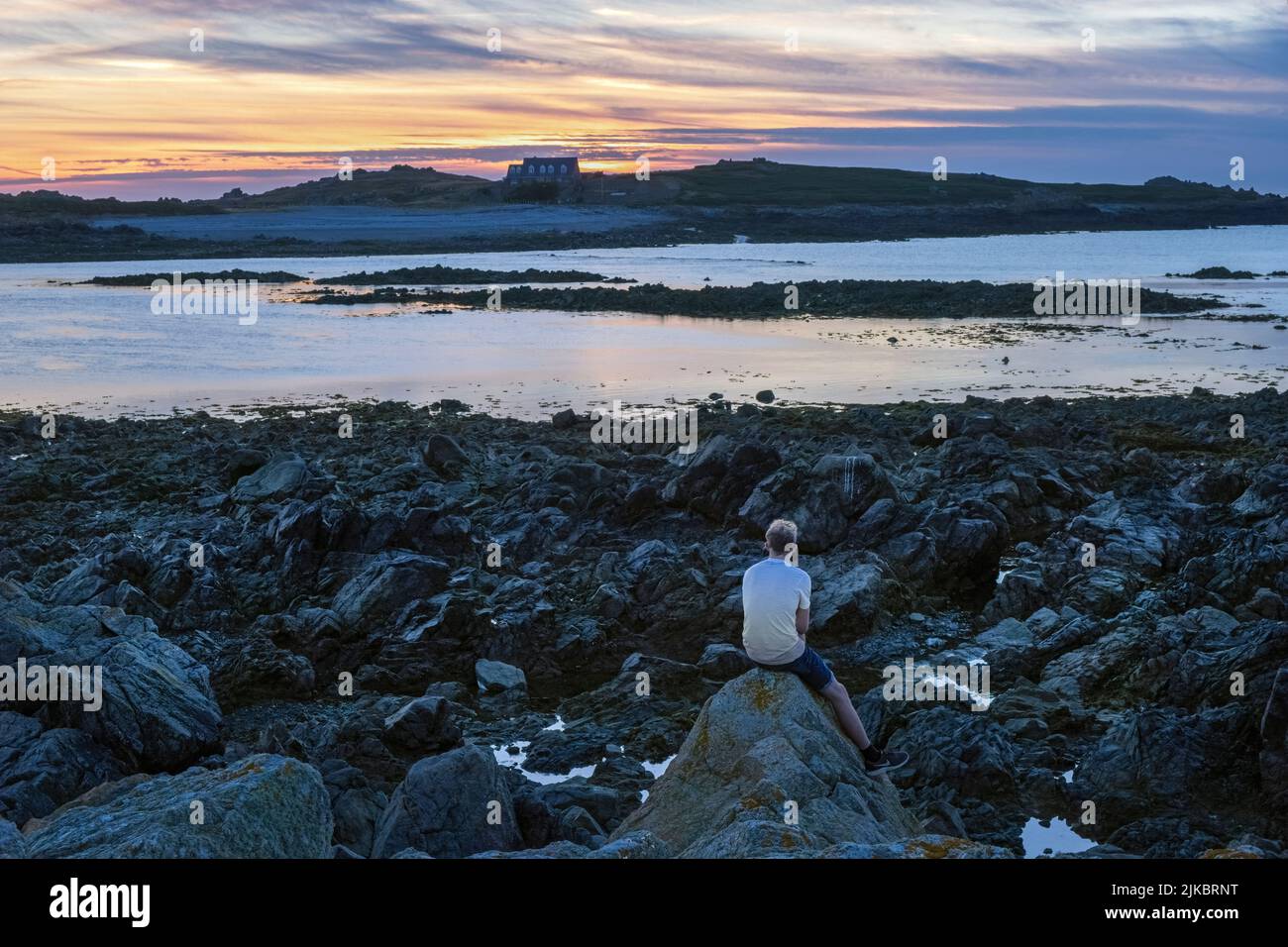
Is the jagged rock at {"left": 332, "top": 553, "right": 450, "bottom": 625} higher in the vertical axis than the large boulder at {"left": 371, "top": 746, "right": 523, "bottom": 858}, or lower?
higher

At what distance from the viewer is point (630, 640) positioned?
14.4 metres

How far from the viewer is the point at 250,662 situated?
13367 millimetres

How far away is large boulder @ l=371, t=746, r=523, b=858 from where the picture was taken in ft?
28.4

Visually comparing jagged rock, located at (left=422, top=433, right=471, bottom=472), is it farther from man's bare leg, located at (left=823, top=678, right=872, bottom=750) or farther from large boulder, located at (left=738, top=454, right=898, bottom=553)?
man's bare leg, located at (left=823, top=678, right=872, bottom=750)

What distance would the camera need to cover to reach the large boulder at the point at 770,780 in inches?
289

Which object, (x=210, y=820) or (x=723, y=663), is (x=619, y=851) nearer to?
(x=210, y=820)

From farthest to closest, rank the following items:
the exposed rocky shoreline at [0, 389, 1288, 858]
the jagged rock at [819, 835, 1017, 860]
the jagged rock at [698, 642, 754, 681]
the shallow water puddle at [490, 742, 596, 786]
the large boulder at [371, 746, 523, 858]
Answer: the jagged rock at [698, 642, 754, 681]
the shallow water puddle at [490, 742, 596, 786]
the large boulder at [371, 746, 523, 858]
the exposed rocky shoreline at [0, 389, 1288, 858]
the jagged rock at [819, 835, 1017, 860]

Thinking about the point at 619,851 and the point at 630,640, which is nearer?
the point at 619,851

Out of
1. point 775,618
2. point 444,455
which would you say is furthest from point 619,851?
point 444,455

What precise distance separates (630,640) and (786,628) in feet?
19.9

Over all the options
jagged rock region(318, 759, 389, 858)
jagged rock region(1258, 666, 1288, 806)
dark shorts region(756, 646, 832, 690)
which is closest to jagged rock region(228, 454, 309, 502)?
jagged rock region(318, 759, 389, 858)

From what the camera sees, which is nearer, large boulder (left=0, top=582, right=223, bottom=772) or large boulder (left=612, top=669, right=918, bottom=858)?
large boulder (left=612, top=669, right=918, bottom=858)

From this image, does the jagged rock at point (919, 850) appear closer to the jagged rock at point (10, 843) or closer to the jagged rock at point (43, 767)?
the jagged rock at point (10, 843)
